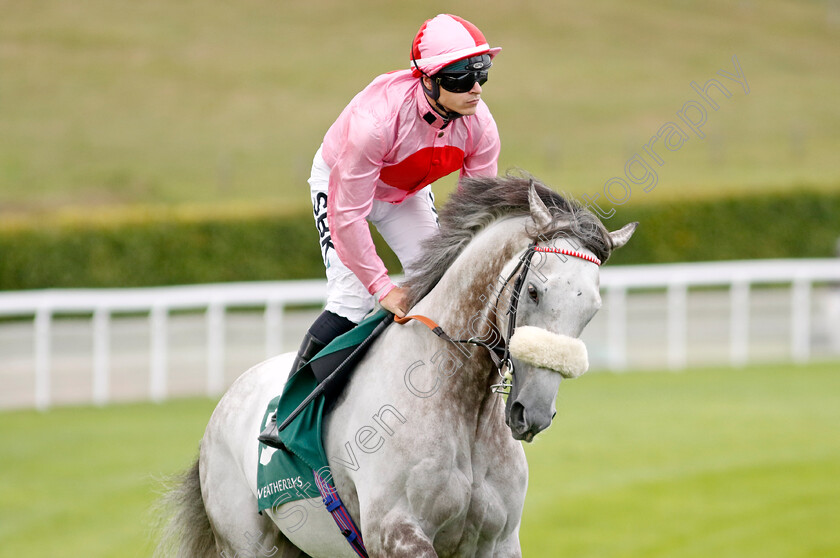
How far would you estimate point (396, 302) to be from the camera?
3119mm

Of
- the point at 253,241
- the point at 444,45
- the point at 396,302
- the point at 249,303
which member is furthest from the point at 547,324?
the point at 253,241

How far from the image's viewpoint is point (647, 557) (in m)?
Answer: 5.66

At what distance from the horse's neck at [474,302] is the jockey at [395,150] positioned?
19 centimetres

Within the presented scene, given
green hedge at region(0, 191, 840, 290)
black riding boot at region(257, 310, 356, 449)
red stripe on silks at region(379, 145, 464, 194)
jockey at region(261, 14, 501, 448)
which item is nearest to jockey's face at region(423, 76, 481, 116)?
jockey at region(261, 14, 501, 448)

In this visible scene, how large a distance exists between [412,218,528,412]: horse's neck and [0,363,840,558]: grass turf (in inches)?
97.5

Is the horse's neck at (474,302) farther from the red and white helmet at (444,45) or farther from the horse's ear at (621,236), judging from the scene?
the red and white helmet at (444,45)

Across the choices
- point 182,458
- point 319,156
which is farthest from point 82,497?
point 319,156

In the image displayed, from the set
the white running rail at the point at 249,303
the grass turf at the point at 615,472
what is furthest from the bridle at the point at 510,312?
the white running rail at the point at 249,303

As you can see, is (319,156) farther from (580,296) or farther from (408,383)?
(580,296)

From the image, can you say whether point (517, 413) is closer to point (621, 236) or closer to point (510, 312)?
point (510, 312)

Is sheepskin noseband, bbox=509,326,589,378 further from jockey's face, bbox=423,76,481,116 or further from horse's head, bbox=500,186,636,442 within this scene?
jockey's face, bbox=423,76,481,116

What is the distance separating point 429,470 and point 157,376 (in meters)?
7.36

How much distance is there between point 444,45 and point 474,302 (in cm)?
72

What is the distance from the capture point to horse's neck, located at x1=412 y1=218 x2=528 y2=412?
2850 millimetres
